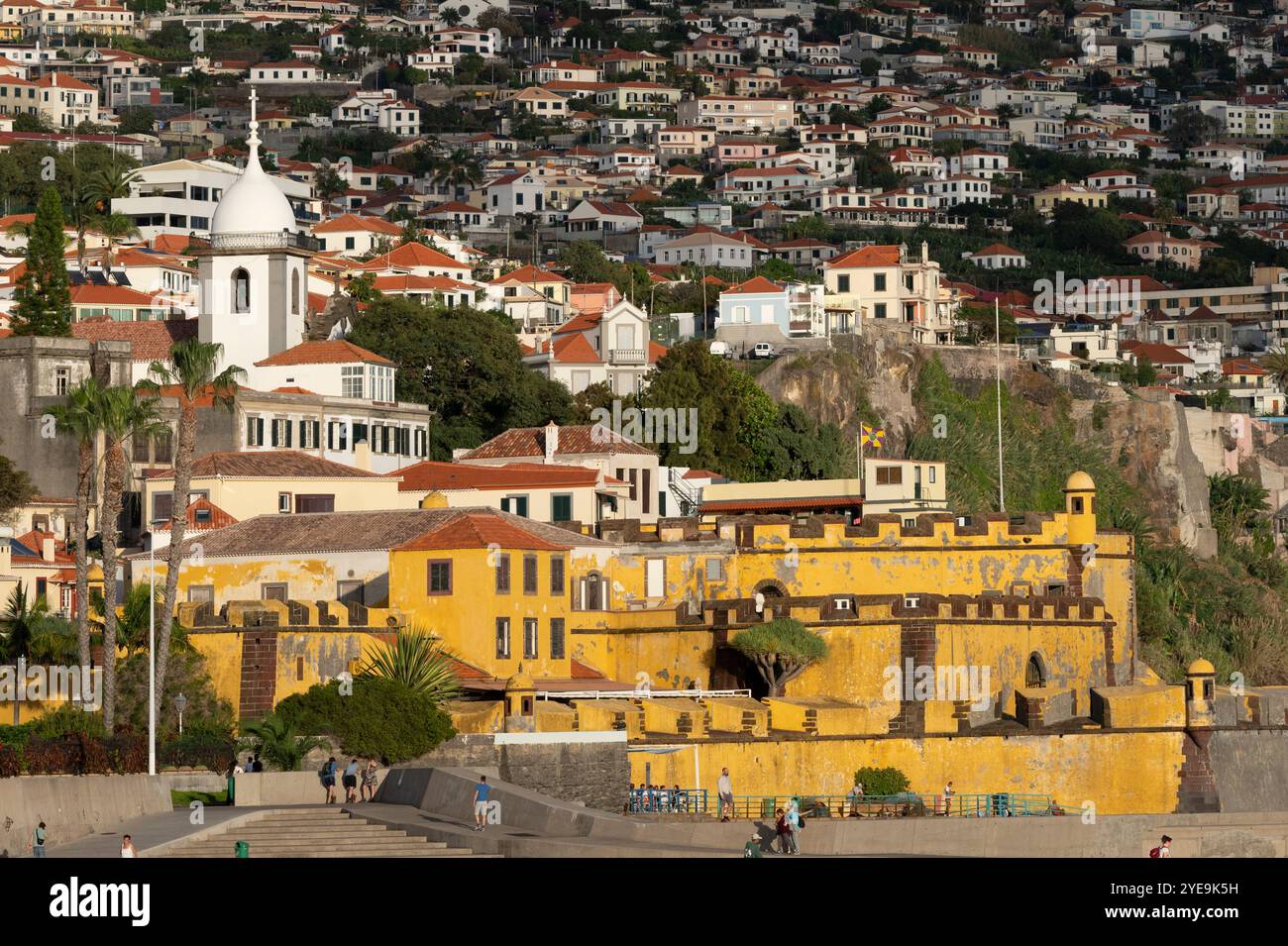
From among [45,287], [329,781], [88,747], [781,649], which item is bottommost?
[329,781]

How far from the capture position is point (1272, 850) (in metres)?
60.3

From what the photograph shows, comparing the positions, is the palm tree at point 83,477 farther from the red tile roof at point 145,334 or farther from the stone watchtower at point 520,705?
the red tile roof at point 145,334

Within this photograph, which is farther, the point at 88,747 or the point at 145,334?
the point at 145,334

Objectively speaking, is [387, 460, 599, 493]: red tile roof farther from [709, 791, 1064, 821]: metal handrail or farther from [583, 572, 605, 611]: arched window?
[709, 791, 1064, 821]: metal handrail

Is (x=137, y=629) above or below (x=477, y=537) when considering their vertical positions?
below

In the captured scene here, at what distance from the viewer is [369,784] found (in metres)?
52.1

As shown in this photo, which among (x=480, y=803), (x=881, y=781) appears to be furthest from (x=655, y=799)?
(x=480, y=803)

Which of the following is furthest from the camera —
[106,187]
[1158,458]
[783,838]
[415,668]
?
[106,187]

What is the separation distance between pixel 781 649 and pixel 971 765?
16.5 feet

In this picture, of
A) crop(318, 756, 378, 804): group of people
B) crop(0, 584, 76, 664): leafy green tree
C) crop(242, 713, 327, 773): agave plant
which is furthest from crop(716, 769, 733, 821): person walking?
crop(0, 584, 76, 664): leafy green tree

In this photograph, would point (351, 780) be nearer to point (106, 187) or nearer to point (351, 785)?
point (351, 785)

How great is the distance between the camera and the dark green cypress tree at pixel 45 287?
3482 inches
